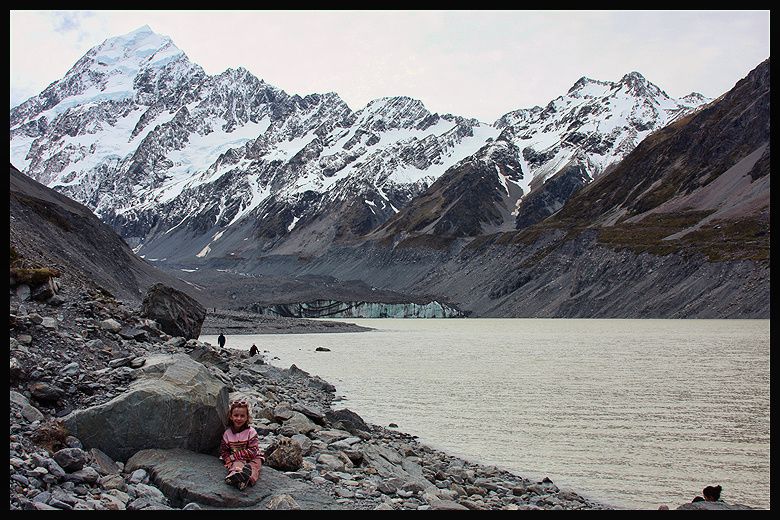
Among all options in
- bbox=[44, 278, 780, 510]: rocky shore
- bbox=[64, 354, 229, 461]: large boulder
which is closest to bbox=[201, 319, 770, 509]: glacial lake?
bbox=[44, 278, 780, 510]: rocky shore

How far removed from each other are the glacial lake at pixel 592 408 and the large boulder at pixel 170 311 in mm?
8421

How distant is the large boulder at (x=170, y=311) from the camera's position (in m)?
34.4

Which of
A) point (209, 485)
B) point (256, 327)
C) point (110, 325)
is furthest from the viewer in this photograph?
point (256, 327)

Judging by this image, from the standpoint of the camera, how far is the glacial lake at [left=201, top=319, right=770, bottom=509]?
69.8 ft

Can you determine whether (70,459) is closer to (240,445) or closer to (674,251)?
(240,445)

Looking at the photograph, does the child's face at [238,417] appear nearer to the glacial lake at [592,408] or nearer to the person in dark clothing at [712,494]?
the glacial lake at [592,408]

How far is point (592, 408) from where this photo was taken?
34531 mm

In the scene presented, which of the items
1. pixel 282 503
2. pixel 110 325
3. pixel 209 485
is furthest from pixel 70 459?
pixel 110 325

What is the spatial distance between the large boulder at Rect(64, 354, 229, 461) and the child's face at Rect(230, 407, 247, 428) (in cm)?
71

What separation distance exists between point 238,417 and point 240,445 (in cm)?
52

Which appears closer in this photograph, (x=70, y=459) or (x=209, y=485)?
(x=70, y=459)

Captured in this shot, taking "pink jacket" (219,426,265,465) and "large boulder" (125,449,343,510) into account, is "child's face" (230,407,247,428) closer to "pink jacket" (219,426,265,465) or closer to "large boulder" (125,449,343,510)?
"pink jacket" (219,426,265,465)

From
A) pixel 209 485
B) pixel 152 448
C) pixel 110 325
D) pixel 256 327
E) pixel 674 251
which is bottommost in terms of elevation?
pixel 256 327

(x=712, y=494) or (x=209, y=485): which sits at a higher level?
(x=209, y=485)
